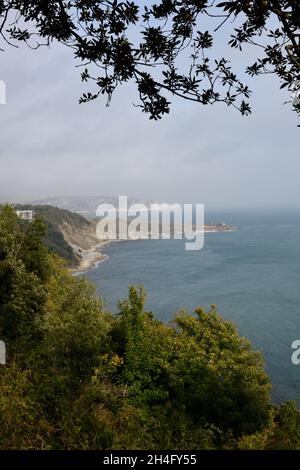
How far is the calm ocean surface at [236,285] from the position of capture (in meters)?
33.0

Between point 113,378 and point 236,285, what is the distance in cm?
4794

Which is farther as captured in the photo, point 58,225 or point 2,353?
point 58,225

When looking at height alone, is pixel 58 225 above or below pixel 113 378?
above

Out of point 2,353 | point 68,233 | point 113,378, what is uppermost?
point 2,353

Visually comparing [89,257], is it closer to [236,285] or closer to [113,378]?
[236,285]

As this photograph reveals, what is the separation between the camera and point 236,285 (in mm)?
55344

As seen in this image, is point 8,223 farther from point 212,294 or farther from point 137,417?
point 212,294

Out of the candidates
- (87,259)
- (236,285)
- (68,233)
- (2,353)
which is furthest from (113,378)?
Answer: (68,233)

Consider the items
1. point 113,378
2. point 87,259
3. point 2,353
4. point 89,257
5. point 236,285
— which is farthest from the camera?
point 89,257

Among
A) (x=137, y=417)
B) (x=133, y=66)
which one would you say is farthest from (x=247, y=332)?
(x=133, y=66)

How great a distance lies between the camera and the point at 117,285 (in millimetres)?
58719

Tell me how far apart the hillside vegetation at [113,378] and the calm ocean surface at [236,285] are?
42.5ft
